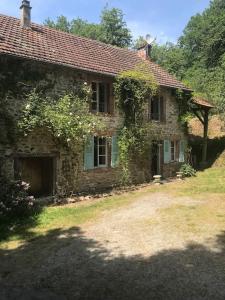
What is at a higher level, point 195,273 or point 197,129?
point 197,129

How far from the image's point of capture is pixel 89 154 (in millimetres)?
15742

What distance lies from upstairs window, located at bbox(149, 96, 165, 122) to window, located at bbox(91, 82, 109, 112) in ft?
11.6

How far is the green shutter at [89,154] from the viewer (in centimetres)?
1555

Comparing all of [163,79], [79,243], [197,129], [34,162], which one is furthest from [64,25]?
[79,243]

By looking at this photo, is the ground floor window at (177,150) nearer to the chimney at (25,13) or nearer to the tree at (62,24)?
the chimney at (25,13)

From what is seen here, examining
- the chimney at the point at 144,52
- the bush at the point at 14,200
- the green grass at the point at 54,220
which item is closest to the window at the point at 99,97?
the green grass at the point at 54,220

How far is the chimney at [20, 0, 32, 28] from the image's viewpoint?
16719 millimetres

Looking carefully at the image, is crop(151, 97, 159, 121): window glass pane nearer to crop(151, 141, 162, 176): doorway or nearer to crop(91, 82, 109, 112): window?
crop(151, 141, 162, 176): doorway

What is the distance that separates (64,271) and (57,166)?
7832 millimetres

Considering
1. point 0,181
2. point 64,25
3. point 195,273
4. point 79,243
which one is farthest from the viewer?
point 64,25

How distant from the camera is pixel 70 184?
15188 millimetres

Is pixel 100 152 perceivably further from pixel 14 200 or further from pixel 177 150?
pixel 177 150

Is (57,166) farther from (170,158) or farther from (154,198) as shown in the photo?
(170,158)

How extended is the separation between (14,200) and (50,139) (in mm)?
3607
